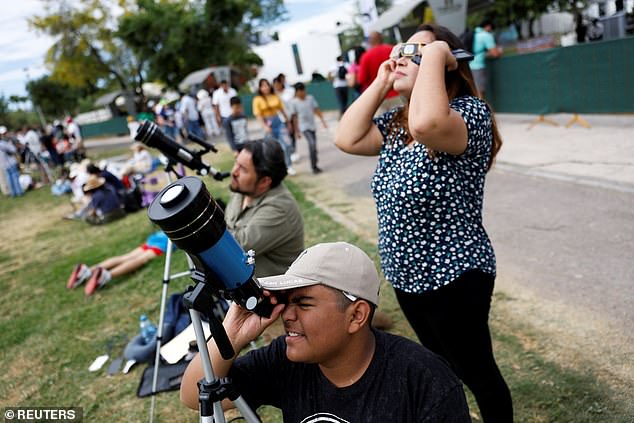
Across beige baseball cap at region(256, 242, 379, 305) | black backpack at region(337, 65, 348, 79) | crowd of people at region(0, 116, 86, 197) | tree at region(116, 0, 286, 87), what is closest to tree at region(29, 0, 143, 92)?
tree at region(116, 0, 286, 87)

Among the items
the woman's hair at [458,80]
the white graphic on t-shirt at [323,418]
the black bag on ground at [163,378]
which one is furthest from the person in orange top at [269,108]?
the white graphic on t-shirt at [323,418]

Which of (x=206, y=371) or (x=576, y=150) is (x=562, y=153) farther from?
(x=206, y=371)

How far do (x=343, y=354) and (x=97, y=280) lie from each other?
5.10 meters

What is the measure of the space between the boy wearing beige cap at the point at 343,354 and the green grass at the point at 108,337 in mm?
1402

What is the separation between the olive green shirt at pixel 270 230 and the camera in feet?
10.3

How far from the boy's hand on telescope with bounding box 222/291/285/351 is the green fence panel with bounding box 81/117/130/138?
3682 cm

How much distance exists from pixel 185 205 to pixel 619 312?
3.15 meters

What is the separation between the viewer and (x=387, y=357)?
5.42 ft

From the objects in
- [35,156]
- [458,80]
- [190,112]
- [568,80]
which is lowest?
[35,156]

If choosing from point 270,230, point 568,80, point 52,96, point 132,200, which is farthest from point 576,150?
point 52,96

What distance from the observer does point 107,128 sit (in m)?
37.7

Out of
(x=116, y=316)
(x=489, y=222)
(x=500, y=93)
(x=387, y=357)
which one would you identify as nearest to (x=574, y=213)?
(x=489, y=222)

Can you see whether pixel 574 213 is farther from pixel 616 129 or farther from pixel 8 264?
pixel 8 264

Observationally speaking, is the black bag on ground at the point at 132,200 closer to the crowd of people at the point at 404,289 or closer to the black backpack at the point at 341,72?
the black backpack at the point at 341,72
